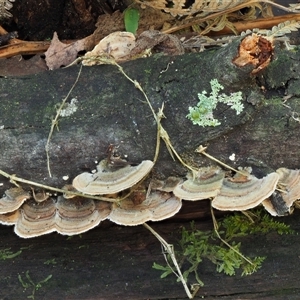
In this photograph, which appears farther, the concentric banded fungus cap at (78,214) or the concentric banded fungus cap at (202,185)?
the concentric banded fungus cap at (78,214)

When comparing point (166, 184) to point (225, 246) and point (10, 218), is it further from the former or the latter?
point (10, 218)

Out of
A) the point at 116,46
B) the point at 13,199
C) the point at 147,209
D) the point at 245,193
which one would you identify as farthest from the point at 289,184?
the point at 13,199

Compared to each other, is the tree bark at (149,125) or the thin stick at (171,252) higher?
the tree bark at (149,125)

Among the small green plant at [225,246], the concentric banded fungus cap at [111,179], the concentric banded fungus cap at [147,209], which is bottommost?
the small green plant at [225,246]

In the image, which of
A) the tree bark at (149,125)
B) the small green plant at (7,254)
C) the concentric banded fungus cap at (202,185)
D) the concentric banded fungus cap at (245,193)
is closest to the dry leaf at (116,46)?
the tree bark at (149,125)

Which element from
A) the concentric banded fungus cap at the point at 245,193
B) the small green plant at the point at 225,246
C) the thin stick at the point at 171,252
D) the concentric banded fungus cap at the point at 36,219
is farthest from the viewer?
the small green plant at the point at 225,246

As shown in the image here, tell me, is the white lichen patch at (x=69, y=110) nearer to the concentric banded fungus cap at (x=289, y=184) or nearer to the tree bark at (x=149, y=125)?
the tree bark at (x=149, y=125)

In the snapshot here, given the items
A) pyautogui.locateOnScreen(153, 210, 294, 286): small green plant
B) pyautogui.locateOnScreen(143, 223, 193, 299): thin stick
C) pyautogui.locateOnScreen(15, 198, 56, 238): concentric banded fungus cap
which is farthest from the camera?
pyautogui.locateOnScreen(153, 210, 294, 286): small green plant

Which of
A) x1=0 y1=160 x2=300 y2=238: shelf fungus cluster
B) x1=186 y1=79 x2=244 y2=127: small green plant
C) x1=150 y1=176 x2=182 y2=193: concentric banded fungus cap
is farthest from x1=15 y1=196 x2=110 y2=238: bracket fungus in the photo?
x1=186 y1=79 x2=244 y2=127: small green plant

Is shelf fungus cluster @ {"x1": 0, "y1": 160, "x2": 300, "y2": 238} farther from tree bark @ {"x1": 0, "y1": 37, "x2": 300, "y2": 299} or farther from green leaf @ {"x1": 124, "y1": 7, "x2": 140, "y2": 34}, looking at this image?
green leaf @ {"x1": 124, "y1": 7, "x2": 140, "y2": 34}
